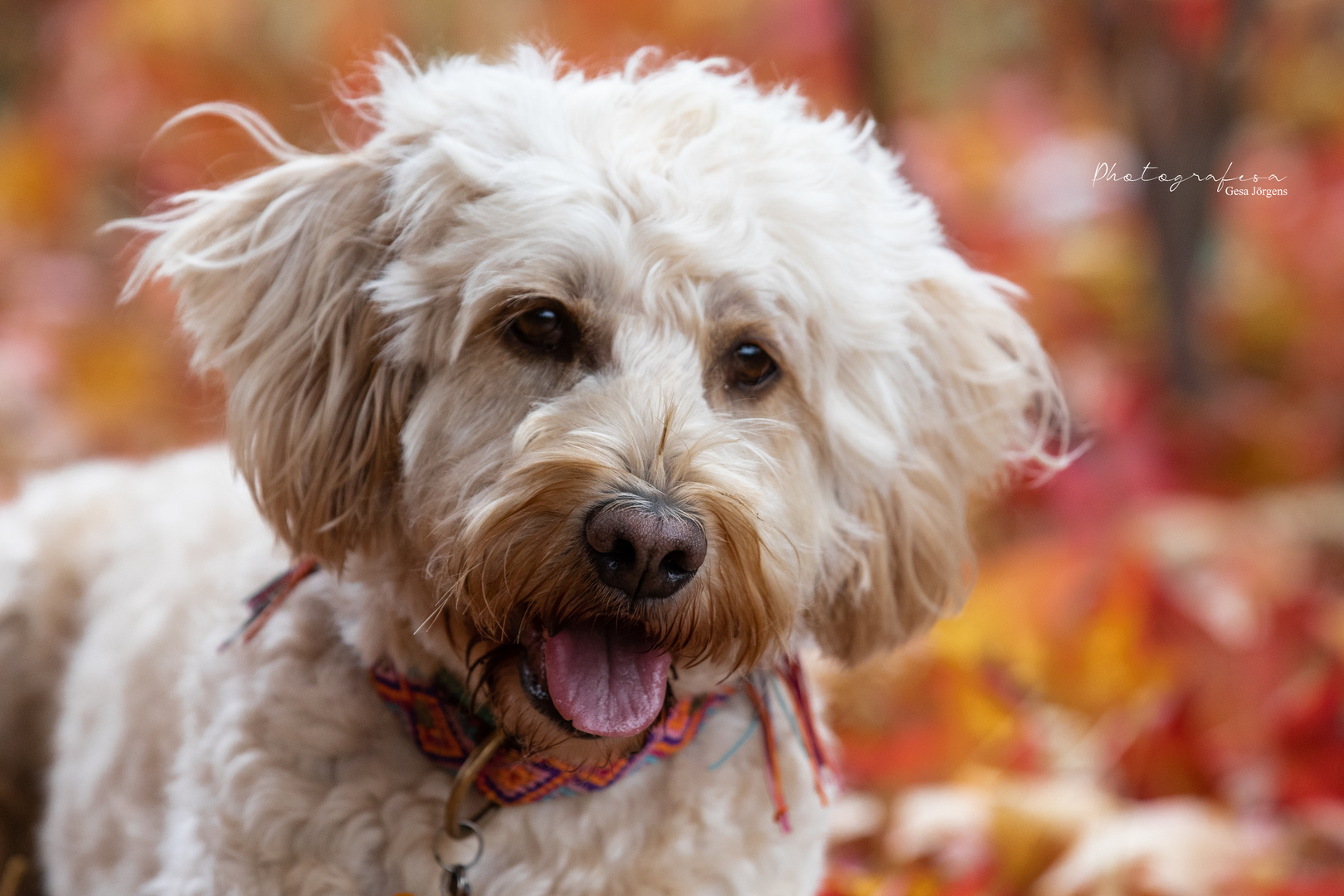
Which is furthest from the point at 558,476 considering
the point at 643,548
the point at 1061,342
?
the point at 1061,342

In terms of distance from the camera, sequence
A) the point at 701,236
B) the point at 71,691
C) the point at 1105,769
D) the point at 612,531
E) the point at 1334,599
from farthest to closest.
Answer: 1. the point at 1334,599
2. the point at 1105,769
3. the point at 71,691
4. the point at 701,236
5. the point at 612,531

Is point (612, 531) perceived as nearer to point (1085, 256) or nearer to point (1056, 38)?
point (1085, 256)

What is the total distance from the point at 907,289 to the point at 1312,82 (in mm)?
4234

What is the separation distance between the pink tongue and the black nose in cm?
13

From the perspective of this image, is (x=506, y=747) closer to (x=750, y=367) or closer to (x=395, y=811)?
(x=395, y=811)

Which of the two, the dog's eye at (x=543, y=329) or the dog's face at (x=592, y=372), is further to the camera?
the dog's eye at (x=543, y=329)

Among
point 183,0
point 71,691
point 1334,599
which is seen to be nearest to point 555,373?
point 71,691

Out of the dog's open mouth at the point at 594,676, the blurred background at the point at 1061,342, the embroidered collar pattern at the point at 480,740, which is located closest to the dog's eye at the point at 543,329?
the dog's open mouth at the point at 594,676

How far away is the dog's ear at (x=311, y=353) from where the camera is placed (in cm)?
189

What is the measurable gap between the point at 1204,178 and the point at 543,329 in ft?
11.3

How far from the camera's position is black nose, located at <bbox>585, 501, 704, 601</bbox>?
5.16 ft

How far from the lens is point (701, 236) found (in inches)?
70.2

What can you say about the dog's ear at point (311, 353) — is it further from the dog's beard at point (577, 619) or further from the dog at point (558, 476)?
the dog's beard at point (577, 619)

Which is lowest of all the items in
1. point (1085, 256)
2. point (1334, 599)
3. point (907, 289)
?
point (1334, 599)
